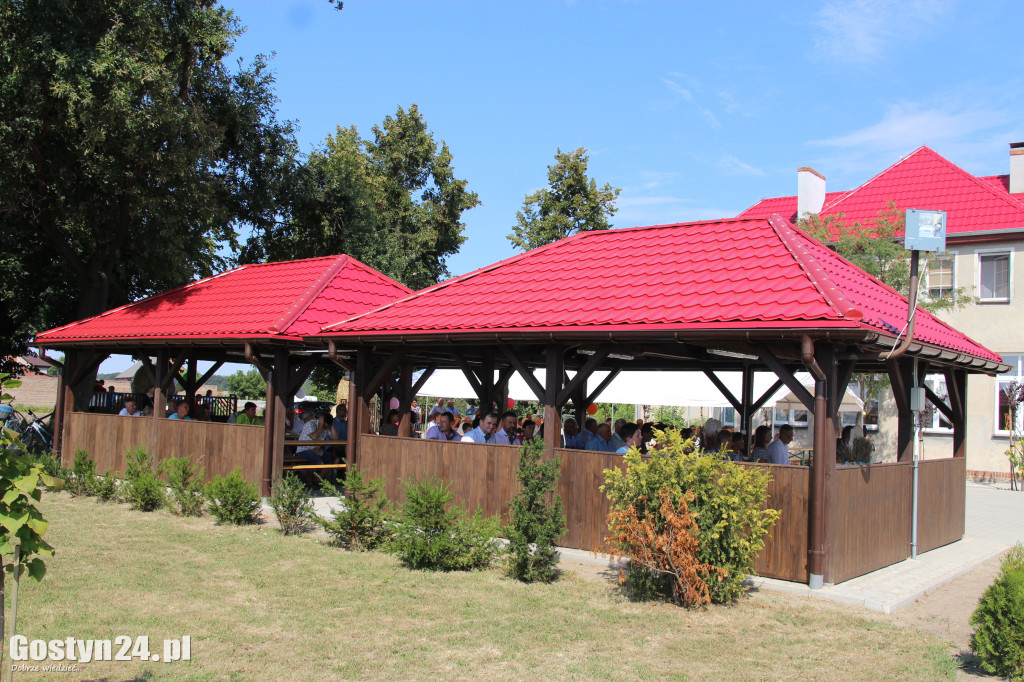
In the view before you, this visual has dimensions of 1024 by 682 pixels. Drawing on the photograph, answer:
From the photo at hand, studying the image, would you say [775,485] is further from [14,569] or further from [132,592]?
[14,569]

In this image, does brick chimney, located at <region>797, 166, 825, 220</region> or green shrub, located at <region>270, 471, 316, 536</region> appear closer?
green shrub, located at <region>270, 471, 316, 536</region>

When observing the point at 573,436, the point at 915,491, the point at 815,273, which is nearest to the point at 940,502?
the point at 915,491

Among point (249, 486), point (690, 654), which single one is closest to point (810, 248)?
point (690, 654)

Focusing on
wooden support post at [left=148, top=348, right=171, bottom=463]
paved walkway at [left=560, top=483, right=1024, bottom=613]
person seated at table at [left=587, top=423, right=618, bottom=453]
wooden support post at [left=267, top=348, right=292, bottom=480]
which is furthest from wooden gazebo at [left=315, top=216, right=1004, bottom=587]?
wooden support post at [left=148, top=348, right=171, bottom=463]

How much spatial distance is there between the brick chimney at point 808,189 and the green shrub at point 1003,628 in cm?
2398

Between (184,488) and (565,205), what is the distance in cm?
2368

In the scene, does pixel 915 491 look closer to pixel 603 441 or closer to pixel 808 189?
pixel 603 441

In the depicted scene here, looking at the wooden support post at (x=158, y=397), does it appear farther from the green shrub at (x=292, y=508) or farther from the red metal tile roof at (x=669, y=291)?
the green shrub at (x=292, y=508)

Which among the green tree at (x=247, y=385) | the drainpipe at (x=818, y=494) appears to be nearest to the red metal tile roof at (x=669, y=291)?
the drainpipe at (x=818, y=494)

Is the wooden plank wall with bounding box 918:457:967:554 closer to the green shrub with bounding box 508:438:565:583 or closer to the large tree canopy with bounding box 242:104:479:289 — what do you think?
the green shrub with bounding box 508:438:565:583

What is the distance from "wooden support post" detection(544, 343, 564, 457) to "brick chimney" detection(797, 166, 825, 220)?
67.0 ft

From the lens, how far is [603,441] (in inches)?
472

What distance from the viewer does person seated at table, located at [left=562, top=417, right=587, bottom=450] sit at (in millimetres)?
12789

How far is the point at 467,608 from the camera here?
A: 762 centimetres
